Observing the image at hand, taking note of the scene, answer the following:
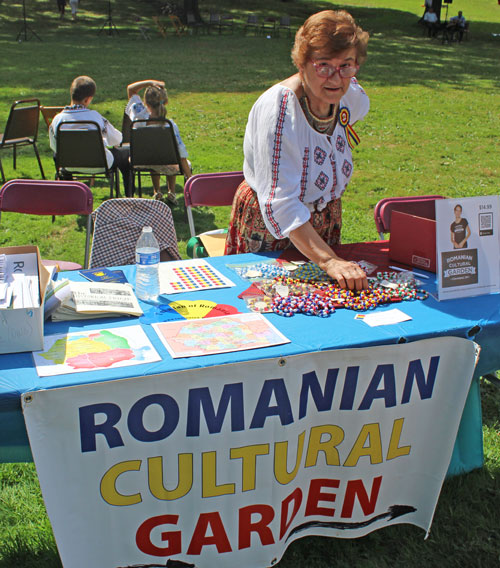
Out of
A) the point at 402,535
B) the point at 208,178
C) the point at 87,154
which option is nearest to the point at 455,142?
the point at 87,154

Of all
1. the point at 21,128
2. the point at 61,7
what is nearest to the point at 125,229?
the point at 21,128

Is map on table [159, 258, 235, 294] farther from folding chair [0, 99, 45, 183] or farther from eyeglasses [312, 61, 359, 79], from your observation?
folding chair [0, 99, 45, 183]

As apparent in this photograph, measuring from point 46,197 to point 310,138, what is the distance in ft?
7.20

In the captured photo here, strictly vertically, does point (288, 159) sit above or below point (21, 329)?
above

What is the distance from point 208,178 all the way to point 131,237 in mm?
898

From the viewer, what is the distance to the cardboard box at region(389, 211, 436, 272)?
2.76 metres

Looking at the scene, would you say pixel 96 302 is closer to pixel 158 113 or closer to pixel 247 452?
pixel 247 452

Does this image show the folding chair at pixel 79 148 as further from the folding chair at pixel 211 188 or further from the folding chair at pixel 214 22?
the folding chair at pixel 214 22

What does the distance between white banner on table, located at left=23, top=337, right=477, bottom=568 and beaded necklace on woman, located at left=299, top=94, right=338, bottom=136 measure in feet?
3.30

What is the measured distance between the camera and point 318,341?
2141 millimetres

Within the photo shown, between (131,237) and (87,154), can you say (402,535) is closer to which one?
(131,237)

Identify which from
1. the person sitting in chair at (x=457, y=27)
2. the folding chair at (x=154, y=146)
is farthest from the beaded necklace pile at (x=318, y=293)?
the person sitting in chair at (x=457, y=27)

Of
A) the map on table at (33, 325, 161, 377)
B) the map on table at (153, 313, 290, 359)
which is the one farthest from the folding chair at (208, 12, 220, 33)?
the map on table at (33, 325, 161, 377)

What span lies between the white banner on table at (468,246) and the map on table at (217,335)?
78 centimetres
